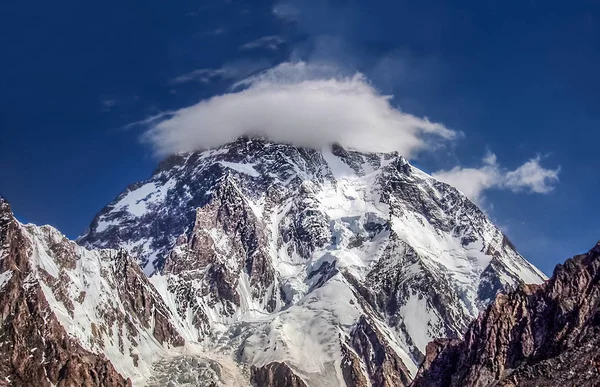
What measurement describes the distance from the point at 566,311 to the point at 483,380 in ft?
88.8

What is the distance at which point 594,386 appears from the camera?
6201 inches

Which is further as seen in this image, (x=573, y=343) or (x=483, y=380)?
(x=483, y=380)

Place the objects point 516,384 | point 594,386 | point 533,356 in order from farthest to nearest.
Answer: point 533,356, point 516,384, point 594,386

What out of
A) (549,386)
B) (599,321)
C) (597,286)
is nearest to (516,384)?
(549,386)

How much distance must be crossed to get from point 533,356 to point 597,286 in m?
24.8

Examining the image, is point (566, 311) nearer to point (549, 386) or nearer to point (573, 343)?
point (573, 343)

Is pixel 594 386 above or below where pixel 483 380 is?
below

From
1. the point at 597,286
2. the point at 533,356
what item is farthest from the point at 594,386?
the point at 597,286

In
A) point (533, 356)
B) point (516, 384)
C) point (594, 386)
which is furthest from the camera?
point (533, 356)

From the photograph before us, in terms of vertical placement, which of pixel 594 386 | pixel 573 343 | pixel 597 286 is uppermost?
pixel 597 286

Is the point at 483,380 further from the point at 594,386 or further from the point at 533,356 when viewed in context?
the point at 594,386

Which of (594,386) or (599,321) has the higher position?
(599,321)

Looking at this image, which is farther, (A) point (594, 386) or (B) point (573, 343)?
(B) point (573, 343)

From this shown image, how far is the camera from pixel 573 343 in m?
181
